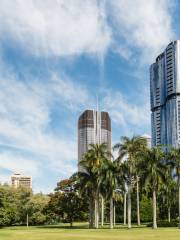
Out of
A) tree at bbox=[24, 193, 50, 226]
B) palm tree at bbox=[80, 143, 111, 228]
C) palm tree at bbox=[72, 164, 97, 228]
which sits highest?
palm tree at bbox=[80, 143, 111, 228]

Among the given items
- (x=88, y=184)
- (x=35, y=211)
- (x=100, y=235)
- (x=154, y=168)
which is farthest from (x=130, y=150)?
(x=35, y=211)

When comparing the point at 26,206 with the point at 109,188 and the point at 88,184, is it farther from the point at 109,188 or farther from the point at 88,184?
the point at 109,188

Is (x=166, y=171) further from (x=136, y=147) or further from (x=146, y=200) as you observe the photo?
(x=146, y=200)

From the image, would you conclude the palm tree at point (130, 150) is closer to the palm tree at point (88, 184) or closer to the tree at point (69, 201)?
the palm tree at point (88, 184)

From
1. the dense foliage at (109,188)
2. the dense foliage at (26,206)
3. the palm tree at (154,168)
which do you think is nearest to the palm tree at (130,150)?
the dense foliage at (109,188)

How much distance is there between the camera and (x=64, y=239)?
5116 cm

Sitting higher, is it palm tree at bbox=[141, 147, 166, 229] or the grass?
palm tree at bbox=[141, 147, 166, 229]

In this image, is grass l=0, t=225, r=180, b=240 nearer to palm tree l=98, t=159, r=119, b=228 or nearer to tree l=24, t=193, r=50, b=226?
palm tree l=98, t=159, r=119, b=228

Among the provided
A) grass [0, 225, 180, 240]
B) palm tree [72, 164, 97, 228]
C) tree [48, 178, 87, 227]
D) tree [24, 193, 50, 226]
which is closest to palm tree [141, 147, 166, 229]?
palm tree [72, 164, 97, 228]

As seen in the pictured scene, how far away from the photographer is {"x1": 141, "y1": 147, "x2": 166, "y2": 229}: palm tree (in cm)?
8600

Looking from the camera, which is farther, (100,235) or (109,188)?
(109,188)

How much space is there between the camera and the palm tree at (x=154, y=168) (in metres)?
86.0

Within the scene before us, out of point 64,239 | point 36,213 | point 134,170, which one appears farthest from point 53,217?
point 64,239

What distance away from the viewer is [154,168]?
85.7m
